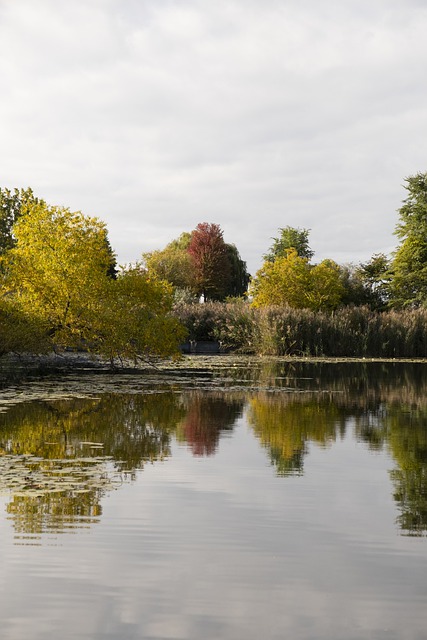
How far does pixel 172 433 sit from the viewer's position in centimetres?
974

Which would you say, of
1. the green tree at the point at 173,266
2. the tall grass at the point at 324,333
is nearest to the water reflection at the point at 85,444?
the tall grass at the point at 324,333

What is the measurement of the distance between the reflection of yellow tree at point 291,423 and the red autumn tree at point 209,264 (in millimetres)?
44812

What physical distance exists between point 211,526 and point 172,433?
4469mm

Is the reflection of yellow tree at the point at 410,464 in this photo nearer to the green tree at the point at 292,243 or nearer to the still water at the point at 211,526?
the still water at the point at 211,526

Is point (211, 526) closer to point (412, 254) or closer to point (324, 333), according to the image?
point (324, 333)

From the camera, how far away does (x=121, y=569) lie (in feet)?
14.4

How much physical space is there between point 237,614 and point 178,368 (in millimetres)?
18816

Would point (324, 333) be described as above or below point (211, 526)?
above

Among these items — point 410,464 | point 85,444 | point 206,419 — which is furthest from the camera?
point 206,419

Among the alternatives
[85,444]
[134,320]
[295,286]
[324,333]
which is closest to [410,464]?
[85,444]

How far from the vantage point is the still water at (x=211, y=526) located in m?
3.75

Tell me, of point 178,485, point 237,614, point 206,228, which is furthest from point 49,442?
point 206,228

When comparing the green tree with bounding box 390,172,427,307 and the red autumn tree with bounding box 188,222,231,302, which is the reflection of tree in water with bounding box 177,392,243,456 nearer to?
the green tree with bounding box 390,172,427,307

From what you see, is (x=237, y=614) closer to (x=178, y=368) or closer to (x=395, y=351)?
(x=178, y=368)
